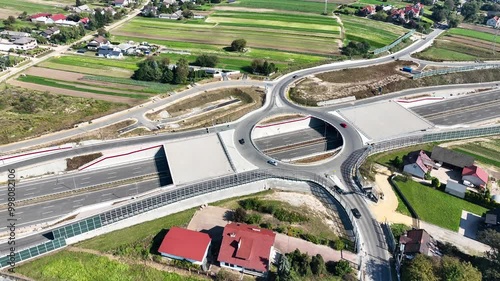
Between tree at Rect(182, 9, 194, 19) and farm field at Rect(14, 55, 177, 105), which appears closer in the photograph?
farm field at Rect(14, 55, 177, 105)

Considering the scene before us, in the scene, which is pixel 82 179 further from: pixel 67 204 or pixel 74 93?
pixel 74 93

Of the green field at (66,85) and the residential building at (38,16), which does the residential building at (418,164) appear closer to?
the green field at (66,85)

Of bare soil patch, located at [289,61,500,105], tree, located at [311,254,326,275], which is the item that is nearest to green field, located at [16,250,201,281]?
tree, located at [311,254,326,275]

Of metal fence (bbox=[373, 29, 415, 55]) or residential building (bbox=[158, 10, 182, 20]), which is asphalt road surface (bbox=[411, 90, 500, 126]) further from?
residential building (bbox=[158, 10, 182, 20])

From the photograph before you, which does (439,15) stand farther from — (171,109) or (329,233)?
(329,233)

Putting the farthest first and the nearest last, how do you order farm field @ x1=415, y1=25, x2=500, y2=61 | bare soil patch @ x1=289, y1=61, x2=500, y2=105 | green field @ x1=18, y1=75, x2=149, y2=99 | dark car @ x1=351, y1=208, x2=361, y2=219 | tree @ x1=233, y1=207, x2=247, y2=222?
farm field @ x1=415, y1=25, x2=500, y2=61 → bare soil patch @ x1=289, y1=61, x2=500, y2=105 → green field @ x1=18, y1=75, x2=149, y2=99 → dark car @ x1=351, y1=208, x2=361, y2=219 → tree @ x1=233, y1=207, x2=247, y2=222

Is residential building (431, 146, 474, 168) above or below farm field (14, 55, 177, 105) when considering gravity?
below

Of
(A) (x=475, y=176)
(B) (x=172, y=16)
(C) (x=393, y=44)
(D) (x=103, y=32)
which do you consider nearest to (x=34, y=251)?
(A) (x=475, y=176)

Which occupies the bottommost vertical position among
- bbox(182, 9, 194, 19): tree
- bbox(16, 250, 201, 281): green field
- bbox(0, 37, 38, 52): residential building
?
bbox(16, 250, 201, 281): green field
